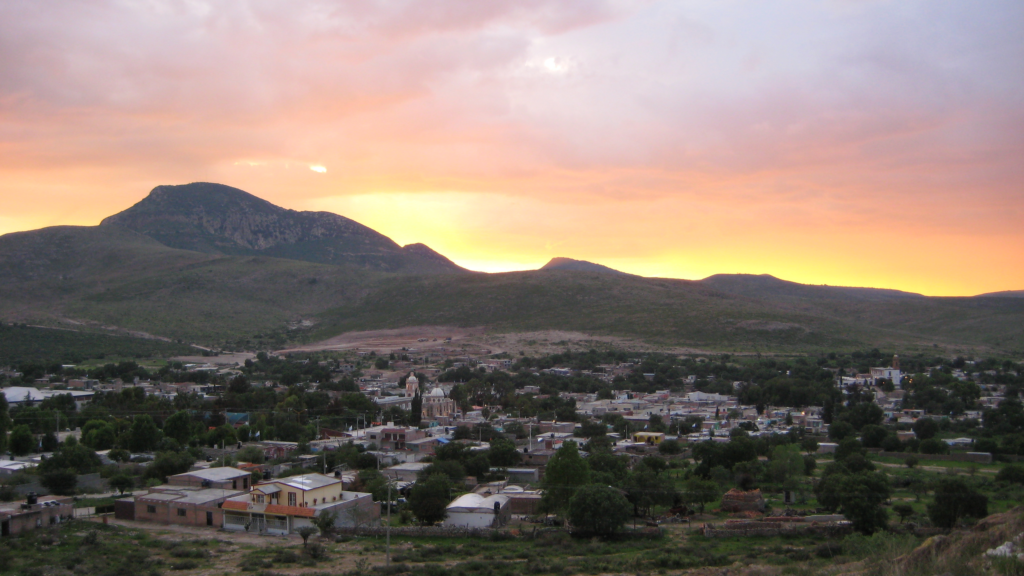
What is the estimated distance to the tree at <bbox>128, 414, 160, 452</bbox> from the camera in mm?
36250

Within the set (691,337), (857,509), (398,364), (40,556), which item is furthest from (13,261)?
(857,509)

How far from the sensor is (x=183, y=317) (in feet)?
363

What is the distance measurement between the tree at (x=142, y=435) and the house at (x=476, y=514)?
1791cm

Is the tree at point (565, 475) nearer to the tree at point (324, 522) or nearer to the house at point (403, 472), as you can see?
the tree at point (324, 522)

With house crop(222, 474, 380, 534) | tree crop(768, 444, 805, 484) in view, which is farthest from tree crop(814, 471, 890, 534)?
house crop(222, 474, 380, 534)

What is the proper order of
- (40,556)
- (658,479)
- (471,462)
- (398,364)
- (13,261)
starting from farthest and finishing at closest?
1. (13,261)
2. (398,364)
3. (471,462)
4. (658,479)
5. (40,556)

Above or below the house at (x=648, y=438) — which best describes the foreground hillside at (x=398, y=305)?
above

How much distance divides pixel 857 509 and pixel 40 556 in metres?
21.1

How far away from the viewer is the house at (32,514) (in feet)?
71.7

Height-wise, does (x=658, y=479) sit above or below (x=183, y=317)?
below

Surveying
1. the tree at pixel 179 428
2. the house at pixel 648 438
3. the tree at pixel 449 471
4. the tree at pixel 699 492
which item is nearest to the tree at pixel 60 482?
the tree at pixel 179 428

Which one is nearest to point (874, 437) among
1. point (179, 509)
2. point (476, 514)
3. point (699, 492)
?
point (699, 492)

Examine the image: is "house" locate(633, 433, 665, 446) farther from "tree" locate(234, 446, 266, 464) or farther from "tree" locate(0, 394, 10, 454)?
"tree" locate(0, 394, 10, 454)

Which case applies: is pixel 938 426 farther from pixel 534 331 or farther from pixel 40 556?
pixel 534 331
